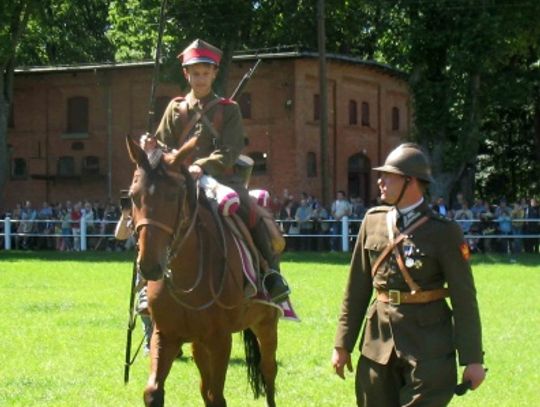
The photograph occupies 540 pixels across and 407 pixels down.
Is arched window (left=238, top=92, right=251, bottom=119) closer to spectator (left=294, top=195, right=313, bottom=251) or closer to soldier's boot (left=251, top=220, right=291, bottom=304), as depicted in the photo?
spectator (left=294, top=195, right=313, bottom=251)

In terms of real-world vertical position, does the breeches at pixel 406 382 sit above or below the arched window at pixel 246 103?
below

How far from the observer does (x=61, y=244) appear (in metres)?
39.6

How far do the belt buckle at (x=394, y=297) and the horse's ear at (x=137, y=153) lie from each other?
7.52ft

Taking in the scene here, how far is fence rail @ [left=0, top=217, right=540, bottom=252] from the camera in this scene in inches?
1350

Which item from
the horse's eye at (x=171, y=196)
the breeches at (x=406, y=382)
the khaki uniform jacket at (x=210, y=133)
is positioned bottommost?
the breeches at (x=406, y=382)

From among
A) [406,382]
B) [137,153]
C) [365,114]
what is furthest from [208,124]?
[365,114]

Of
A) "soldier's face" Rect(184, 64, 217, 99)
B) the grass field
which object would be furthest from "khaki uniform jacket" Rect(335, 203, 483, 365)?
the grass field

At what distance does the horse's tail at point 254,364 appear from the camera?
10445mm

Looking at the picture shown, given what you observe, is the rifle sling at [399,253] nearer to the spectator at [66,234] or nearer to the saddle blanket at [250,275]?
the saddle blanket at [250,275]

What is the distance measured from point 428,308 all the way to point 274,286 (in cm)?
335

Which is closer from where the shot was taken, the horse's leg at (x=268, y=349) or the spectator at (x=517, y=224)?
the horse's leg at (x=268, y=349)

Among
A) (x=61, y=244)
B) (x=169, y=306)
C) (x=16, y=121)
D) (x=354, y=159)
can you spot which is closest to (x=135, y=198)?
(x=169, y=306)

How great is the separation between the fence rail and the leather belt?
26676 millimetres

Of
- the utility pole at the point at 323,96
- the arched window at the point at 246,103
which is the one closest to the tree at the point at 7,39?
the arched window at the point at 246,103
